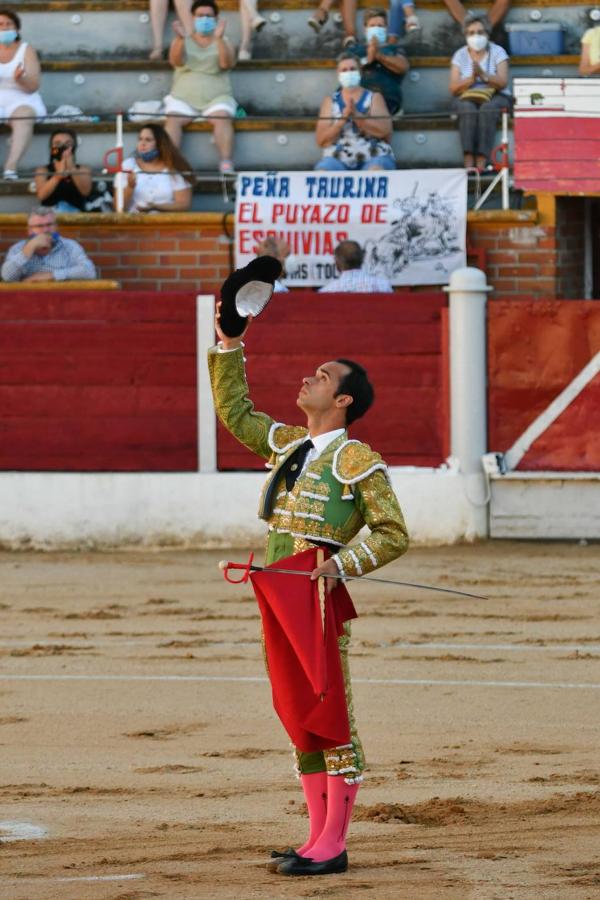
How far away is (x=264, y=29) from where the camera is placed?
1250cm

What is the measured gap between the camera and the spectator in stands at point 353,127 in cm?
1092

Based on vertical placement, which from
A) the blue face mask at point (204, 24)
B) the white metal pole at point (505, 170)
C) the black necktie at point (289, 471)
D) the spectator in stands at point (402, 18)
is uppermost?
the spectator in stands at point (402, 18)

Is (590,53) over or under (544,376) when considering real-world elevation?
over

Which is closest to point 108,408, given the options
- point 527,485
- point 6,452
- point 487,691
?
point 6,452

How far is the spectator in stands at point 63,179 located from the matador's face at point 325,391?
7.14 m

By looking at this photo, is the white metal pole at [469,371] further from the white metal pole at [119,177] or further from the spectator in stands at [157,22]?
the spectator in stands at [157,22]

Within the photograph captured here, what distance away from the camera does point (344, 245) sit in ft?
33.3

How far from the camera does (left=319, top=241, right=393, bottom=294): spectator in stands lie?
33.4ft

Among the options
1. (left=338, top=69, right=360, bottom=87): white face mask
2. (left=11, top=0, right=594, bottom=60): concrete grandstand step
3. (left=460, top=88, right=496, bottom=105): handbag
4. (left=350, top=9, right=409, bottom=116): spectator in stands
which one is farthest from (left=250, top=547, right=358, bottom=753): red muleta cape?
(left=11, top=0, right=594, bottom=60): concrete grandstand step

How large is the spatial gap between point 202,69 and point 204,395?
2699mm

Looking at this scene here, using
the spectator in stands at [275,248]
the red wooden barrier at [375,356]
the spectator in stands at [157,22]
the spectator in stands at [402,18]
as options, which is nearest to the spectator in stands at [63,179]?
the spectator in stands at [157,22]

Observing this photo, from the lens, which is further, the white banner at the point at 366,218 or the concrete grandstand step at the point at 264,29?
the concrete grandstand step at the point at 264,29

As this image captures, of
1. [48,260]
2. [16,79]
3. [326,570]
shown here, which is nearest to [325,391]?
[326,570]

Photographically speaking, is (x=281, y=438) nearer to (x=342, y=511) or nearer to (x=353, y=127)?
(x=342, y=511)
